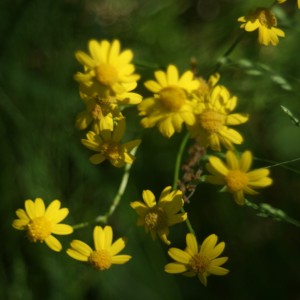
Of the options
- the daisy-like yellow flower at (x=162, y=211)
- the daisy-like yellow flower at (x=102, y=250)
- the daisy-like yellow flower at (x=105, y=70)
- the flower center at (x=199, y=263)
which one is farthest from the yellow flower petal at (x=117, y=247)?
the daisy-like yellow flower at (x=105, y=70)

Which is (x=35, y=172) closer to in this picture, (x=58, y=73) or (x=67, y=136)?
(x=67, y=136)

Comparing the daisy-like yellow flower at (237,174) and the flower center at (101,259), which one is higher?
the daisy-like yellow flower at (237,174)

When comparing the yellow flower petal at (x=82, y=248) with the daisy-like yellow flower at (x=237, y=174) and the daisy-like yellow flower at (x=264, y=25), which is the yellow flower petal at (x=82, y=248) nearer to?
the daisy-like yellow flower at (x=237, y=174)

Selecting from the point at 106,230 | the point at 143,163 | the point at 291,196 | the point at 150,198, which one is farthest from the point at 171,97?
the point at 291,196

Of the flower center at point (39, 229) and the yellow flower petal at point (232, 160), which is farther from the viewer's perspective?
the flower center at point (39, 229)

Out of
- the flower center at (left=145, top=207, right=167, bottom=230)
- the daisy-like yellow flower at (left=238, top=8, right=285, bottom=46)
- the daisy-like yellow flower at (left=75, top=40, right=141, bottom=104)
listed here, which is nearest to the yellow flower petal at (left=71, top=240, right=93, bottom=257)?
the flower center at (left=145, top=207, right=167, bottom=230)
